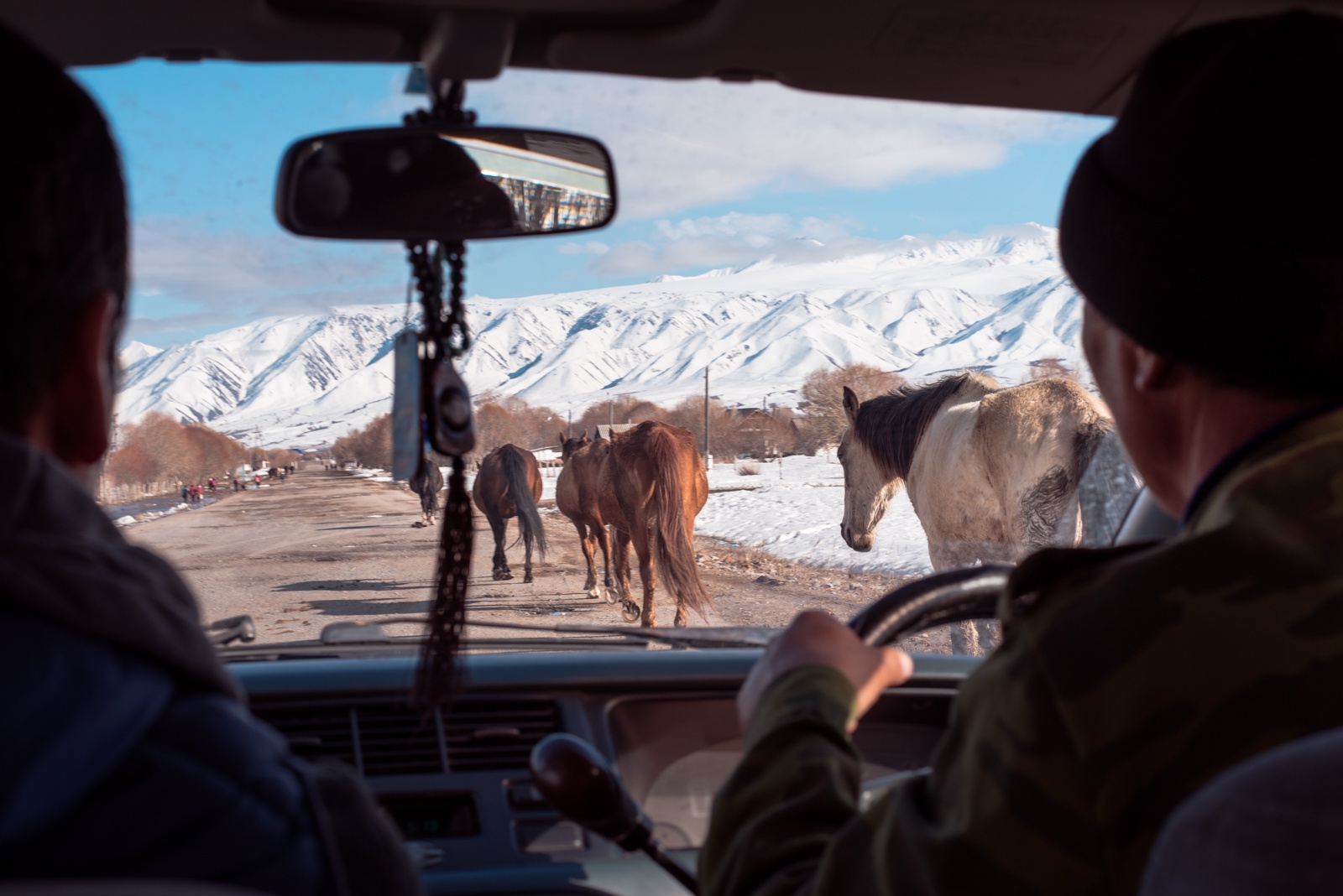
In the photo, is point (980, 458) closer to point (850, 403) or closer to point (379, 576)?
point (850, 403)

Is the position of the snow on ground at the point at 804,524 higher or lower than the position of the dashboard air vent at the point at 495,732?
lower

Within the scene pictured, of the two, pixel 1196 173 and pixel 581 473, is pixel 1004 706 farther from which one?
pixel 581 473

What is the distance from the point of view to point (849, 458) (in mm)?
9758

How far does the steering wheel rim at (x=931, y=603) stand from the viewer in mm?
1594

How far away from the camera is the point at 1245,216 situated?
0.97 m

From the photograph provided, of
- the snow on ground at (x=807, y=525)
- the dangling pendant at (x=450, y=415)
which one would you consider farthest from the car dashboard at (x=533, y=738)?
the snow on ground at (x=807, y=525)

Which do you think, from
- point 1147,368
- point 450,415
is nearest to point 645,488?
point 450,415

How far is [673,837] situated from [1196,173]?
→ 173 cm

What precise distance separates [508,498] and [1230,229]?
14.1m

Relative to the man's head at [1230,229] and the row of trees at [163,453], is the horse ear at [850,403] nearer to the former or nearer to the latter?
the row of trees at [163,453]

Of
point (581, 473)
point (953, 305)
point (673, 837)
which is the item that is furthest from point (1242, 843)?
point (953, 305)

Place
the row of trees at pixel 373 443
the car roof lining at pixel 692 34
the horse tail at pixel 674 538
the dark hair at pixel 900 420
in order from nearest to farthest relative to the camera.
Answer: the car roof lining at pixel 692 34 < the row of trees at pixel 373 443 < the dark hair at pixel 900 420 < the horse tail at pixel 674 538

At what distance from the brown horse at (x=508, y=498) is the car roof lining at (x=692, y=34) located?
10138 mm

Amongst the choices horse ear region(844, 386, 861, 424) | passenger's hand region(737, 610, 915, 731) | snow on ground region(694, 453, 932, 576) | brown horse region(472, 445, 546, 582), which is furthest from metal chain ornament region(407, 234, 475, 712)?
snow on ground region(694, 453, 932, 576)
